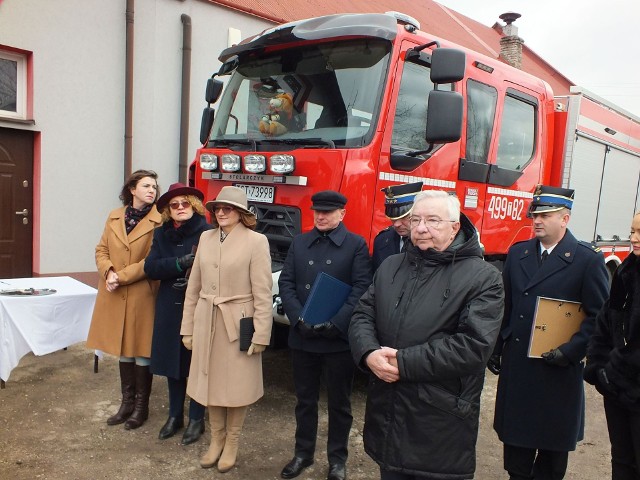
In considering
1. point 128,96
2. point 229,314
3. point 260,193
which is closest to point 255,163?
point 260,193

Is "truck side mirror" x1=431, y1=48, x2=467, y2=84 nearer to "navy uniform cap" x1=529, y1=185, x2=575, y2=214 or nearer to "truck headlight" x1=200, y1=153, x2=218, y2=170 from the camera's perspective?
"navy uniform cap" x1=529, y1=185, x2=575, y2=214

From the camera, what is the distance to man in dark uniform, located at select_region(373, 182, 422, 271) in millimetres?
3270

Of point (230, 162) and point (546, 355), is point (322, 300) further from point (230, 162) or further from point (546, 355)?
point (230, 162)

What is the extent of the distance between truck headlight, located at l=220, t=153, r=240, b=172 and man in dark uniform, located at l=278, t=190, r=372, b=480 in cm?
114

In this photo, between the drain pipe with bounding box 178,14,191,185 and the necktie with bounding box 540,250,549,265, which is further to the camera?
the drain pipe with bounding box 178,14,191,185

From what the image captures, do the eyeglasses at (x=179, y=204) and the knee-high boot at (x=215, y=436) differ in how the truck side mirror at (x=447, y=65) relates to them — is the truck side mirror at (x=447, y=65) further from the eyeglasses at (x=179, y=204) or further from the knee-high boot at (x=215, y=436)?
the knee-high boot at (x=215, y=436)

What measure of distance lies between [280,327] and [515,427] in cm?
234

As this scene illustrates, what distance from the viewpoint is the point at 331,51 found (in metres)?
3.97

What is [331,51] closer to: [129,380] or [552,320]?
[552,320]

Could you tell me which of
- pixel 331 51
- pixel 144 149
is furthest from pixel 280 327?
pixel 144 149

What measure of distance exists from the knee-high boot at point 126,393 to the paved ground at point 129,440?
66 mm

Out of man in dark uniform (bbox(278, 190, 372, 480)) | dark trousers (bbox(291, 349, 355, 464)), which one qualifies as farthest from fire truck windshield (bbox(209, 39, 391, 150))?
dark trousers (bbox(291, 349, 355, 464))

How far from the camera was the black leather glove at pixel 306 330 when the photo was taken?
307 cm

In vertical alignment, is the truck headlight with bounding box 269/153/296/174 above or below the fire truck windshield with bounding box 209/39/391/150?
below
